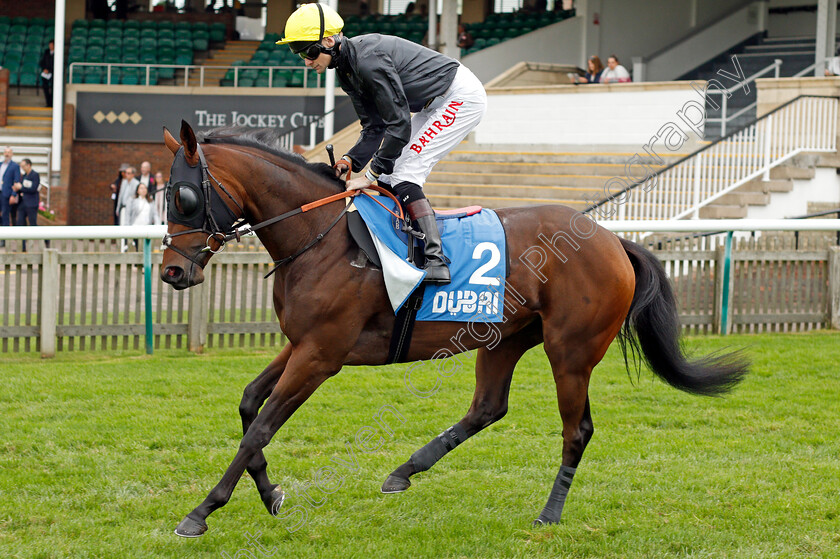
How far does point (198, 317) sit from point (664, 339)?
4.60 m

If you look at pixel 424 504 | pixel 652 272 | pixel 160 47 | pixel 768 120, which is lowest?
pixel 424 504

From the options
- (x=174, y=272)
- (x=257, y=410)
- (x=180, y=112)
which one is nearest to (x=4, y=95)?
(x=180, y=112)

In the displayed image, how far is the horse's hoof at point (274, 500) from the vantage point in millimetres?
4332

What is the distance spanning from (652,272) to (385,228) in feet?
5.07

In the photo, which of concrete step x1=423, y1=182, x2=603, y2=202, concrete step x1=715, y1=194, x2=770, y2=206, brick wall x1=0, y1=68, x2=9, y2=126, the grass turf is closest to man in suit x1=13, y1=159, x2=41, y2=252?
concrete step x1=423, y1=182, x2=603, y2=202

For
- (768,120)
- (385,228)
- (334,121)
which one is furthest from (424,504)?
(334,121)

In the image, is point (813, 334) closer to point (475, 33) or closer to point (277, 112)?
point (277, 112)

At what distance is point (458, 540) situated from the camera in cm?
416

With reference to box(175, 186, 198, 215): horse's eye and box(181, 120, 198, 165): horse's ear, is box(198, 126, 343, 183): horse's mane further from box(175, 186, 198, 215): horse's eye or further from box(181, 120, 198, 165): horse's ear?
box(175, 186, 198, 215): horse's eye

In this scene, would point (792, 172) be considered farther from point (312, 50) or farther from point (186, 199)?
point (186, 199)

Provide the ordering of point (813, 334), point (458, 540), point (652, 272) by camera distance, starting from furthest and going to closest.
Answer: point (813, 334)
point (652, 272)
point (458, 540)

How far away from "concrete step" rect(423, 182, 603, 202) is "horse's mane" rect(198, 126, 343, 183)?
10.9 m

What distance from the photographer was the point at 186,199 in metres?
3.97

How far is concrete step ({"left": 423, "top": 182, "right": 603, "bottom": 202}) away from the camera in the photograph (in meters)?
15.3
